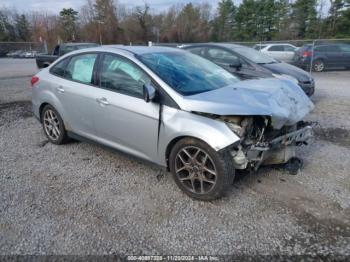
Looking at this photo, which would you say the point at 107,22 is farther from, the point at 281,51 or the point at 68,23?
the point at 281,51

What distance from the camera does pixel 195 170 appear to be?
2939 mm

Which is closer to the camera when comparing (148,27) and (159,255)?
(159,255)

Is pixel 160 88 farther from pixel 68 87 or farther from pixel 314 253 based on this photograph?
pixel 314 253

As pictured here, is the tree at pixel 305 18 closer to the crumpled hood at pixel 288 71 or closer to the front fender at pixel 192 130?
the crumpled hood at pixel 288 71

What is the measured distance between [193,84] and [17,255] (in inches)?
93.1

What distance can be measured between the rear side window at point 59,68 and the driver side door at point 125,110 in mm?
910

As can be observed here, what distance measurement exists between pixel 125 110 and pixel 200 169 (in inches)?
43.7

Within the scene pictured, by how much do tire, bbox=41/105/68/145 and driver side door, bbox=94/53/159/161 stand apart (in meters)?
0.95

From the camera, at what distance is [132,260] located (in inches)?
87.8

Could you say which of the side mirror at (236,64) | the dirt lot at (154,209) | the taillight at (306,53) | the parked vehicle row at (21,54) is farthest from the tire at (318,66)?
the parked vehicle row at (21,54)

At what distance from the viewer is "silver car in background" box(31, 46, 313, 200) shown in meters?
2.78

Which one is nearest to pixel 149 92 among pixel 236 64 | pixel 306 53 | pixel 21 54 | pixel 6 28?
pixel 236 64

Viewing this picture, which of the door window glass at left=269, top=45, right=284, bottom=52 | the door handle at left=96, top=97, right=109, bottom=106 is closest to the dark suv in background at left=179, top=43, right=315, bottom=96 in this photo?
the door handle at left=96, top=97, right=109, bottom=106

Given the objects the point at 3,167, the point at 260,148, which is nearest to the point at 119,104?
the point at 260,148
